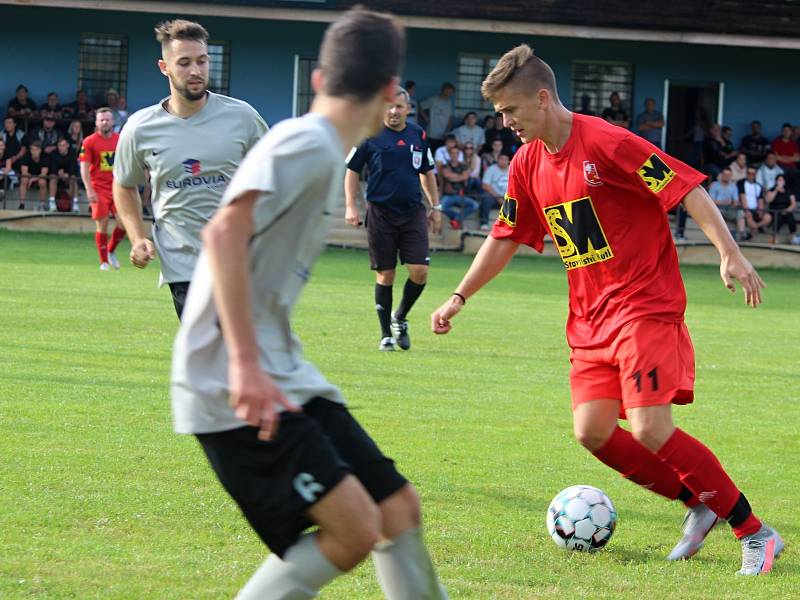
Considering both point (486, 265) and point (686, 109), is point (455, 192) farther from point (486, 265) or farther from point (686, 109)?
point (486, 265)

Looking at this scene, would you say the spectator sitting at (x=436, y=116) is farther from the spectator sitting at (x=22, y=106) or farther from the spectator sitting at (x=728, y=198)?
the spectator sitting at (x=22, y=106)

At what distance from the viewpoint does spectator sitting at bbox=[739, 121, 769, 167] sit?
99.6 feet

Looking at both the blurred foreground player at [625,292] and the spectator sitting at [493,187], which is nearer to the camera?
the blurred foreground player at [625,292]

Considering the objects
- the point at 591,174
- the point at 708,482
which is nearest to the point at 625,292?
the point at 591,174

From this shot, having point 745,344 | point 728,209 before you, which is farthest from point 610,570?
point 728,209

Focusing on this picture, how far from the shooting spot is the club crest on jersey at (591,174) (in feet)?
17.7

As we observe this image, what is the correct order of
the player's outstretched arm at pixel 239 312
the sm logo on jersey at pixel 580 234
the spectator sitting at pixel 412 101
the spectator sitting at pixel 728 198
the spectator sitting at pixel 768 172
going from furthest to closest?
the spectator sitting at pixel 412 101 → the spectator sitting at pixel 768 172 → the spectator sitting at pixel 728 198 → the sm logo on jersey at pixel 580 234 → the player's outstretched arm at pixel 239 312

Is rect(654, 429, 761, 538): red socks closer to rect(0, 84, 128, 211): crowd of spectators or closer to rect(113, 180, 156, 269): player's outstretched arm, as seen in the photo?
rect(113, 180, 156, 269): player's outstretched arm

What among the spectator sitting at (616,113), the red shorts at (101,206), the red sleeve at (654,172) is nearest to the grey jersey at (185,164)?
the red sleeve at (654,172)

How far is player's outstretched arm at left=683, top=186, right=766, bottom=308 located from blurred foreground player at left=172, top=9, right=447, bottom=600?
2060 mm

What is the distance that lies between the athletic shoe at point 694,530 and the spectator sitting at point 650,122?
2578 centimetres

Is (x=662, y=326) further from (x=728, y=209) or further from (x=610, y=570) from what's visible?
(x=728, y=209)

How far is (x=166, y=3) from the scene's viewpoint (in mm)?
28625

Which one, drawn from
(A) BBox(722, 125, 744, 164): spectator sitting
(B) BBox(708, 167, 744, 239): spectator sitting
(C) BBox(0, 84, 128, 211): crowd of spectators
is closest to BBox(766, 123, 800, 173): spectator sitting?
(A) BBox(722, 125, 744, 164): spectator sitting
